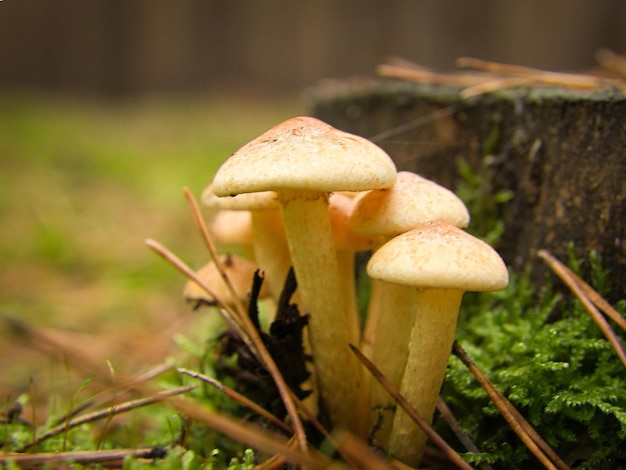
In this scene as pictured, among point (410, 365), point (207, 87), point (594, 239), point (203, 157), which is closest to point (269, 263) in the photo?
point (410, 365)

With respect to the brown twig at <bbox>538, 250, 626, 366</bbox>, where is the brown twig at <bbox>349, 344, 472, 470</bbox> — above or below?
below

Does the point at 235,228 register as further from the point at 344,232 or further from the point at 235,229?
the point at 344,232

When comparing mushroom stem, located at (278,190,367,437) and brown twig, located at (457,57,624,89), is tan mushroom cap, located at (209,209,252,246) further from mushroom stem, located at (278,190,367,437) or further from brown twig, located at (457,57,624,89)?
brown twig, located at (457,57,624,89)

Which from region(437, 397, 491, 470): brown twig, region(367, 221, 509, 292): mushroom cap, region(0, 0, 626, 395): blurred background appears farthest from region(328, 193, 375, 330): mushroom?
region(0, 0, 626, 395): blurred background

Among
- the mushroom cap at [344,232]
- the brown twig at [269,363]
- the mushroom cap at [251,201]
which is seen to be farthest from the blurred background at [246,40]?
the brown twig at [269,363]

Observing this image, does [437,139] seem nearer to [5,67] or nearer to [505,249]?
A: [505,249]

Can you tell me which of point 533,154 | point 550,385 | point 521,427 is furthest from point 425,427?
point 533,154
